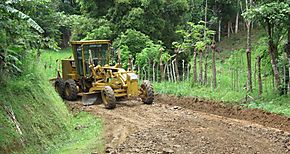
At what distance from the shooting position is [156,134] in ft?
30.8

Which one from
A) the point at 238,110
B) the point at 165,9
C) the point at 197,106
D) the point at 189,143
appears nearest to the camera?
the point at 189,143

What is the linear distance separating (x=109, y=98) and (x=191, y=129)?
3507 millimetres

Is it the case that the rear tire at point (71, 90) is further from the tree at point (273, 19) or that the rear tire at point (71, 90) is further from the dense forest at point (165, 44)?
the tree at point (273, 19)

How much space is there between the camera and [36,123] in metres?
8.72

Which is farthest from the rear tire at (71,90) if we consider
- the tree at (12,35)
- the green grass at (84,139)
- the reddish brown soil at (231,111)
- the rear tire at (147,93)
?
the tree at (12,35)

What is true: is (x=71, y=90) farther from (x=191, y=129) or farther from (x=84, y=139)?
(x=191, y=129)

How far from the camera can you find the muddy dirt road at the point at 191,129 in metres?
8.44

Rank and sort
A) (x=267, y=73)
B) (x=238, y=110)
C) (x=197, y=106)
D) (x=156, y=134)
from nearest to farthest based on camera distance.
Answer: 1. (x=156, y=134)
2. (x=238, y=110)
3. (x=197, y=106)
4. (x=267, y=73)

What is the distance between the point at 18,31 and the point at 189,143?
4.47m

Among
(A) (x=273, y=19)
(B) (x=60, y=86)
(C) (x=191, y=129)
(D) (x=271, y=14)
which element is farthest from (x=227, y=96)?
(B) (x=60, y=86)

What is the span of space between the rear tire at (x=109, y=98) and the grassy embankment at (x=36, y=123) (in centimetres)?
180

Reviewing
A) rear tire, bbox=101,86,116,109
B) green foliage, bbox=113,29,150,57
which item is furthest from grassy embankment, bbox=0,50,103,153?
green foliage, bbox=113,29,150,57

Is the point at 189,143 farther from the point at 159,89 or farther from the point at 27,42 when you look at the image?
the point at 159,89

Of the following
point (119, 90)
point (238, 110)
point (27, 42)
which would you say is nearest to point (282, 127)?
point (238, 110)
